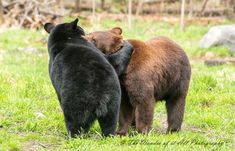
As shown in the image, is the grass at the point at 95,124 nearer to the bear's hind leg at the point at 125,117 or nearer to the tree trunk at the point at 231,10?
the bear's hind leg at the point at 125,117

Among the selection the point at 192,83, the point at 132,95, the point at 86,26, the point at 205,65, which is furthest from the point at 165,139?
the point at 86,26

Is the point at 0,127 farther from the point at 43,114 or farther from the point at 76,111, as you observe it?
the point at 76,111

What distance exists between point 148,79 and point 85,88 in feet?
3.54

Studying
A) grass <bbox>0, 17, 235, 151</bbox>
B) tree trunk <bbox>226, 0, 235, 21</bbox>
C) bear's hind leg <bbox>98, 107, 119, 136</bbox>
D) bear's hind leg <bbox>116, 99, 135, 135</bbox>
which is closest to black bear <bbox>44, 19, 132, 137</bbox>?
bear's hind leg <bbox>98, 107, 119, 136</bbox>

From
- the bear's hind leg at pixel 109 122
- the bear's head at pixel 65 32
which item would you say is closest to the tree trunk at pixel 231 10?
the bear's head at pixel 65 32

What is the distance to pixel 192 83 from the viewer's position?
10398 millimetres

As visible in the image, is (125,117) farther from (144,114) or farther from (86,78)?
(86,78)

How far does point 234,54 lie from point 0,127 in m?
10.0

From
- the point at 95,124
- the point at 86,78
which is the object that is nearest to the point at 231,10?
the point at 95,124

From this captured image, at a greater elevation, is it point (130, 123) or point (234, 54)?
point (130, 123)

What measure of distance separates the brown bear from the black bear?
425mm

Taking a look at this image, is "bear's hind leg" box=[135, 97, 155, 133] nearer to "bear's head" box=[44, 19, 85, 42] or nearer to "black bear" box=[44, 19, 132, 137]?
"black bear" box=[44, 19, 132, 137]

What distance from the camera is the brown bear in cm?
718

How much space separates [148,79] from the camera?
23.7 feet
